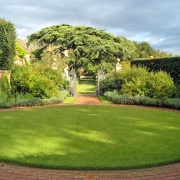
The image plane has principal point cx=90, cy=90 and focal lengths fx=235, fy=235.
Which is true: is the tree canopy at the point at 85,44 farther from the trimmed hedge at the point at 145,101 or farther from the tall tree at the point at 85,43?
the trimmed hedge at the point at 145,101

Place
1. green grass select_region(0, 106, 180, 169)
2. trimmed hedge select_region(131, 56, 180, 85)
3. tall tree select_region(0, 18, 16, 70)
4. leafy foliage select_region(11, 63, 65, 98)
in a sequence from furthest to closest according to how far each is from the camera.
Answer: tall tree select_region(0, 18, 16, 70)
trimmed hedge select_region(131, 56, 180, 85)
leafy foliage select_region(11, 63, 65, 98)
green grass select_region(0, 106, 180, 169)

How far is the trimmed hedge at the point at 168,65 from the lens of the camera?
15.4 metres

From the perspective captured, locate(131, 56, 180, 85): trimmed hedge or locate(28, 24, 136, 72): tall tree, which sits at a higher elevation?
locate(28, 24, 136, 72): tall tree

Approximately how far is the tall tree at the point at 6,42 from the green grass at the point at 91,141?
28.9 ft

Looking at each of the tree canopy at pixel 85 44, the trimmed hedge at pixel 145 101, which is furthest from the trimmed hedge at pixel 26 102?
the tree canopy at pixel 85 44

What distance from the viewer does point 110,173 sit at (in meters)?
4.36

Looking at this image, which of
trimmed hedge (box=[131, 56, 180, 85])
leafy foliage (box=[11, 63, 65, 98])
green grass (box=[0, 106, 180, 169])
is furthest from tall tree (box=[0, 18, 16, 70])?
trimmed hedge (box=[131, 56, 180, 85])

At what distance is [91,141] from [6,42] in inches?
537

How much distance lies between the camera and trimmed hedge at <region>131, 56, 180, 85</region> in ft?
50.6

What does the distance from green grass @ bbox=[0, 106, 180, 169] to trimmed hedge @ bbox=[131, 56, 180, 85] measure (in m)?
6.57

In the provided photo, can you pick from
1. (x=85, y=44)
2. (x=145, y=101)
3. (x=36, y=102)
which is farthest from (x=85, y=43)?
(x=145, y=101)

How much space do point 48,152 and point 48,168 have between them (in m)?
0.86

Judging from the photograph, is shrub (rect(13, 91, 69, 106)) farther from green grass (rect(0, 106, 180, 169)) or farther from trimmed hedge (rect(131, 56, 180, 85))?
trimmed hedge (rect(131, 56, 180, 85))

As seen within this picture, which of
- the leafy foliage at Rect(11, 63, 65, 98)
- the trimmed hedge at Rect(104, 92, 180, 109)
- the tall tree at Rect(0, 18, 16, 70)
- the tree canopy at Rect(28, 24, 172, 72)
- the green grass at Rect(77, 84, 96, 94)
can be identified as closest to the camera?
the trimmed hedge at Rect(104, 92, 180, 109)
